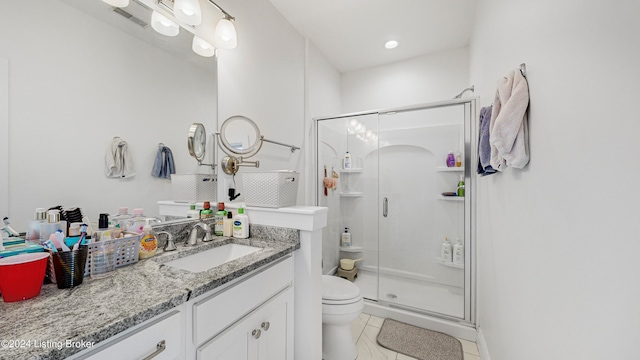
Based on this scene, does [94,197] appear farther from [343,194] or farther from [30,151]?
[343,194]

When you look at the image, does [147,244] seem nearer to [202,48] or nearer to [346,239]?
[202,48]

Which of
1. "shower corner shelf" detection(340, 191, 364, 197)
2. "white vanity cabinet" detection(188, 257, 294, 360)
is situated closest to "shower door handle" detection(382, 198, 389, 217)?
"shower corner shelf" detection(340, 191, 364, 197)

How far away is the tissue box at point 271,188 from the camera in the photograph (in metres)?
1.38

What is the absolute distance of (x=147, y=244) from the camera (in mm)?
1074

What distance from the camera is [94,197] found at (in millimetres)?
1038

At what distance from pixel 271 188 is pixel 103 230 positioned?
2.49 feet

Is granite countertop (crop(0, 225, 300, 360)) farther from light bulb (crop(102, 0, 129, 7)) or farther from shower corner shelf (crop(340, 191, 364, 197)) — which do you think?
shower corner shelf (crop(340, 191, 364, 197))

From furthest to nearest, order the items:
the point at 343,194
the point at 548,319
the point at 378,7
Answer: the point at 343,194 → the point at 378,7 → the point at 548,319

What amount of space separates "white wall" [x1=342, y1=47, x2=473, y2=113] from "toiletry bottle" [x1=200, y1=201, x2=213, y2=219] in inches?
96.4

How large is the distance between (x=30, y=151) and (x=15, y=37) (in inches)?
15.6

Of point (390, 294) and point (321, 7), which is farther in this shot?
point (390, 294)

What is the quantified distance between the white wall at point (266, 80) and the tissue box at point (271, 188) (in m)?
0.31

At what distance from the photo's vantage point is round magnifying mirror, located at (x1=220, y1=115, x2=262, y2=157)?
64.6 inches

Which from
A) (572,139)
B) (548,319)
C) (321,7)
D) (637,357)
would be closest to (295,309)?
(548,319)
